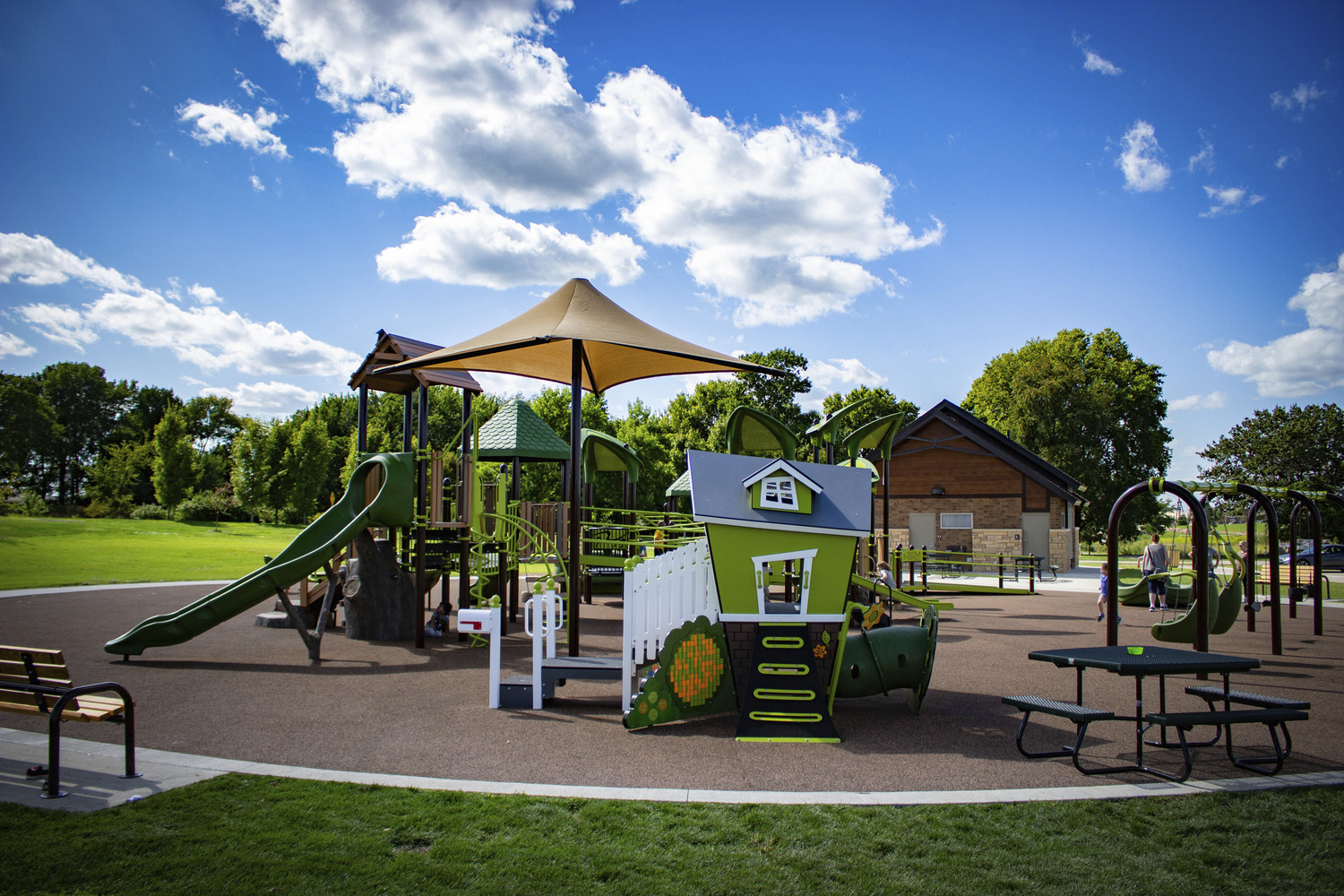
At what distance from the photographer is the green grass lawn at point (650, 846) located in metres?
3.98

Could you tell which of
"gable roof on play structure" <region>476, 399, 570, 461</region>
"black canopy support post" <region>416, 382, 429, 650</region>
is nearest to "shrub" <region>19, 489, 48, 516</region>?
"gable roof on play structure" <region>476, 399, 570, 461</region>

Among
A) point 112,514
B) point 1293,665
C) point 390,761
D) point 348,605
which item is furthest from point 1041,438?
point 112,514

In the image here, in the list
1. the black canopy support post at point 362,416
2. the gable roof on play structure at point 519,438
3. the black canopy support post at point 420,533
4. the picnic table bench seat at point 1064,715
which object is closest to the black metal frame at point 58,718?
the black canopy support post at point 420,533

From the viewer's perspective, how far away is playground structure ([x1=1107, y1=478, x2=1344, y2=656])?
9.24 meters

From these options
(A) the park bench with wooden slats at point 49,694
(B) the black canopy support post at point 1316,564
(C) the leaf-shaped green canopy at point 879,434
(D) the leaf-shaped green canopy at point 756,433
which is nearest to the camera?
(A) the park bench with wooden slats at point 49,694

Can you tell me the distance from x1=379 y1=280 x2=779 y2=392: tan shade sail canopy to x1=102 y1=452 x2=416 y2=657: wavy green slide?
2048 mm

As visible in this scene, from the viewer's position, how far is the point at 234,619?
15859 millimetres

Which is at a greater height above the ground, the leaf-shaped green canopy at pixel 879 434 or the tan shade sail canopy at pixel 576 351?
the tan shade sail canopy at pixel 576 351

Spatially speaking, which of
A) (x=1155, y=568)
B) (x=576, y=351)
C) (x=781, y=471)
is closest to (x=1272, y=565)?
(x=1155, y=568)

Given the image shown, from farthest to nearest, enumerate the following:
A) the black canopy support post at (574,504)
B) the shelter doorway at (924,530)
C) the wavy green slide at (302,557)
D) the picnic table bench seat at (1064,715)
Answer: the shelter doorway at (924,530) < the wavy green slide at (302,557) < the black canopy support post at (574,504) < the picnic table bench seat at (1064,715)

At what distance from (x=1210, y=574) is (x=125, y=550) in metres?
36.5

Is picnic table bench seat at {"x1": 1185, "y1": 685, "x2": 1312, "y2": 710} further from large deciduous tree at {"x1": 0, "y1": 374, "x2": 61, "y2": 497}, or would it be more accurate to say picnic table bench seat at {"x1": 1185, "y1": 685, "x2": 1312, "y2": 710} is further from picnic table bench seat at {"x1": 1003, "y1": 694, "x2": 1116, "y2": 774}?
large deciduous tree at {"x1": 0, "y1": 374, "x2": 61, "y2": 497}

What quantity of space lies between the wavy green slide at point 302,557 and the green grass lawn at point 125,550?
12.4 meters

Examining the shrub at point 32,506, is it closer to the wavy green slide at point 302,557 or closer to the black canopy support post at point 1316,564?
the wavy green slide at point 302,557
